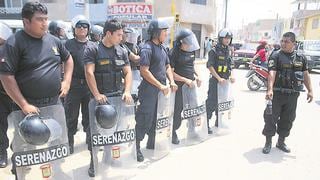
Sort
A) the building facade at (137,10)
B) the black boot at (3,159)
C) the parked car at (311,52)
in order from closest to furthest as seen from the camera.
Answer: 1. the black boot at (3,159)
2. the parked car at (311,52)
3. the building facade at (137,10)

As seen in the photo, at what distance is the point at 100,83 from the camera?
3623 millimetres

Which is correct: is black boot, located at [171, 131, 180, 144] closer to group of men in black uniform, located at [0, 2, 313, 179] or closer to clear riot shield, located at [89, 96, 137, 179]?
group of men in black uniform, located at [0, 2, 313, 179]

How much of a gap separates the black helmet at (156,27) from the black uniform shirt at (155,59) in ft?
0.40

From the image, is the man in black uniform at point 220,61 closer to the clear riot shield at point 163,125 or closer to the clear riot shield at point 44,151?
the clear riot shield at point 163,125

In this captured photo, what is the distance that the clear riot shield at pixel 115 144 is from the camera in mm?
3480

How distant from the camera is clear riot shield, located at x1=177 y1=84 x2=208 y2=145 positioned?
4.71 meters

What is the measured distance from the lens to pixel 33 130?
2.71 meters

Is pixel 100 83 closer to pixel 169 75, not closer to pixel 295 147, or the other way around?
pixel 169 75

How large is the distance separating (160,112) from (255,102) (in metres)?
5.29

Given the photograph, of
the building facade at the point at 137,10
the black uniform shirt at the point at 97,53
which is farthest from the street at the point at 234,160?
the building facade at the point at 137,10

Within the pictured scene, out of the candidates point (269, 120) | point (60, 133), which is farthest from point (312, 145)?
point (60, 133)

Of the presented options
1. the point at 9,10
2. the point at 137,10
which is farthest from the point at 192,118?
the point at 9,10

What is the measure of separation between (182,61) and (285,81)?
1.50m

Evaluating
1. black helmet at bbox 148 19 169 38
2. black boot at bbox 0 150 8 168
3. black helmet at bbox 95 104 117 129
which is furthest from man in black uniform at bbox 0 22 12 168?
black helmet at bbox 148 19 169 38
